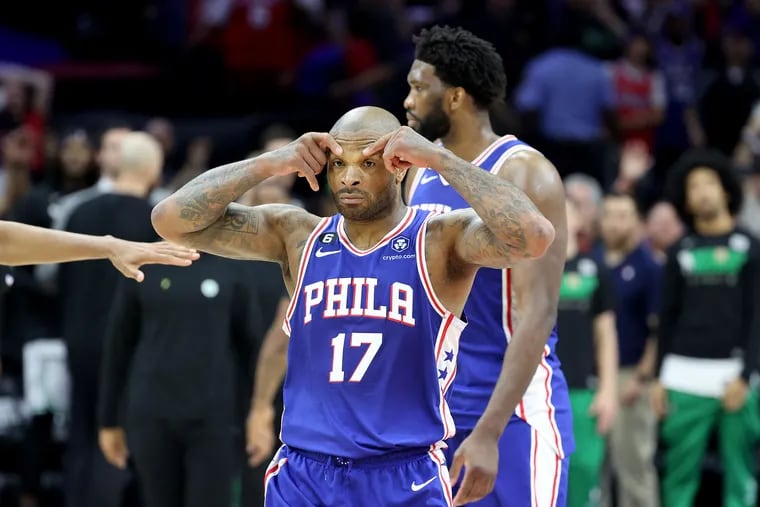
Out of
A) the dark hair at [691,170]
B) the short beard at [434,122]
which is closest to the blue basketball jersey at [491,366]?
the short beard at [434,122]

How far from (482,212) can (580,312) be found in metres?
5.50

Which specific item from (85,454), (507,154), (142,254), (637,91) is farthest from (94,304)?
(637,91)

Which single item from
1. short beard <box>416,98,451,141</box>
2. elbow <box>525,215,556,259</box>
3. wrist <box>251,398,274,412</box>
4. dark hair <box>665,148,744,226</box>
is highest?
dark hair <box>665,148,744,226</box>

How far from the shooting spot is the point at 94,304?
8.91 metres

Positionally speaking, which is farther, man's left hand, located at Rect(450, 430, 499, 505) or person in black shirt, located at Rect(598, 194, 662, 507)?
person in black shirt, located at Rect(598, 194, 662, 507)

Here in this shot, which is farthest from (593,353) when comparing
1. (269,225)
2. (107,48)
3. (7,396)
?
(107,48)

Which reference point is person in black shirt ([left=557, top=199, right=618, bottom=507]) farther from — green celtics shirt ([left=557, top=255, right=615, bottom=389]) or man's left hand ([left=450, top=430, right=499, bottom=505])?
man's left hand ([left=450, top=430, right=499, bottom=505])

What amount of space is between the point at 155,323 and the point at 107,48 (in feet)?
25.4

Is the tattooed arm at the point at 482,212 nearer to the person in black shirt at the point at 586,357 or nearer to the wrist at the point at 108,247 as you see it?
the wrist at the point at 108,247

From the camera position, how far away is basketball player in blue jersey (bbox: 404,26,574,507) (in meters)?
5.29

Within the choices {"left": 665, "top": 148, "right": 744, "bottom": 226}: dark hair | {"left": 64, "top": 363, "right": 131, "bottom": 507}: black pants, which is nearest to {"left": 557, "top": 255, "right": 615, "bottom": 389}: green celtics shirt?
{"left": 665, "top": 148, "right": 744, "bottom": 226}: dark hair

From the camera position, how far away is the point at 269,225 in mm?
4973

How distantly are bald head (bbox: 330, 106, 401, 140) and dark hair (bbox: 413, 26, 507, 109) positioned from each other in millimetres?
1070

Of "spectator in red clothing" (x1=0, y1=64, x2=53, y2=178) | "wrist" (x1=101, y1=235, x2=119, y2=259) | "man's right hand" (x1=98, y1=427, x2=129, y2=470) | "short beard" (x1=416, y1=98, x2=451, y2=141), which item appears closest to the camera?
"wrist" (x1=101, y1=235, x2=119, y2=259)
